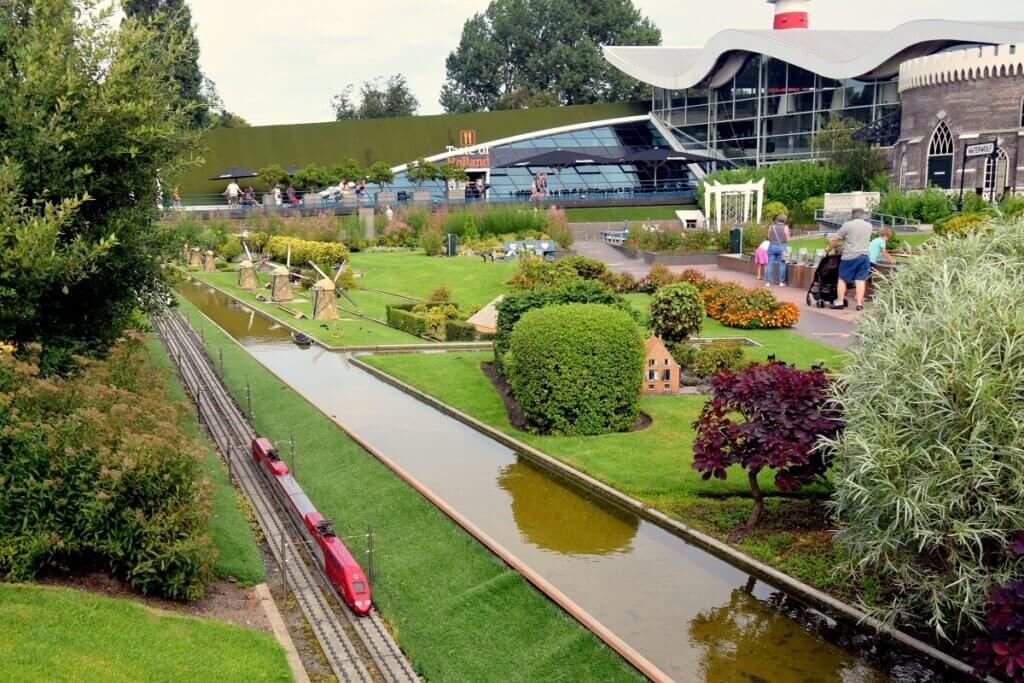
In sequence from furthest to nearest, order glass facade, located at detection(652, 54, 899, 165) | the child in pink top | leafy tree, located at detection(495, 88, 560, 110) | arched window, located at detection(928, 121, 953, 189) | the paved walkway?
leafy tree, located at detection(495, 88, 560, 110) → glass facade, located at detection(652, 54, 899, 165) → arched window, located at detection(928, 121, 953, 189) → the child in pink top → the paved walkway

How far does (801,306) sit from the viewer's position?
2211cm

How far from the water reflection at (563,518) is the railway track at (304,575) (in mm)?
2195

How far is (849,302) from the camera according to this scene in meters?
21.8

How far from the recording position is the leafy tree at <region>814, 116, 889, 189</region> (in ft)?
140

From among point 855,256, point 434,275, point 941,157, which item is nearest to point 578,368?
point 855,256

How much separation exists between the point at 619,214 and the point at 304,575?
40039 millimetres

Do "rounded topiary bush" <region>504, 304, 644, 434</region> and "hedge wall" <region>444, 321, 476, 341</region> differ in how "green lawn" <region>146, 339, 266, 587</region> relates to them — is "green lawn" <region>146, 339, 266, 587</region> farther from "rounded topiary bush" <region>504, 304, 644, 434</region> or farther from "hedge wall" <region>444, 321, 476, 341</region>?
"hedge wall" <region>444, 321, 476, 341</region>

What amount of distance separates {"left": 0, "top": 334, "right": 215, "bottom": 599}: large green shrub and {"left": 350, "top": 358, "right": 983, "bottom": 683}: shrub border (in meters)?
4.47

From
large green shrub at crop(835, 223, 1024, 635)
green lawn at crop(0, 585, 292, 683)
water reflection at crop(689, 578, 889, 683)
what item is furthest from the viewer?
water reflection at crop(689, 578, 889, 683)

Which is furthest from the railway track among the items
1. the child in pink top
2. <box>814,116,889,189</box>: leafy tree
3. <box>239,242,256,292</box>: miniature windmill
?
<box>814,116,889,189</box>: leafy tree

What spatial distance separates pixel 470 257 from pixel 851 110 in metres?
24.9

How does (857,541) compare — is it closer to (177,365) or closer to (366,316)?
(177,365)

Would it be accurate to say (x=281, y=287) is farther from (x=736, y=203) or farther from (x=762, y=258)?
(x=736, y=203)

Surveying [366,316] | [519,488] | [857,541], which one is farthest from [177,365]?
[857,541]
